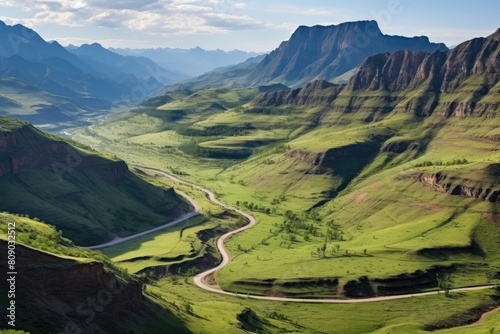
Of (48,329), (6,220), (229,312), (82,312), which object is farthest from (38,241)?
(229,312)

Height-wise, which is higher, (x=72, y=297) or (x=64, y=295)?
(x=64, y=295)

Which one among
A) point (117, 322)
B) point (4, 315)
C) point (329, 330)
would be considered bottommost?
point (329, 330)

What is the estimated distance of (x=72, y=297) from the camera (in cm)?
12744

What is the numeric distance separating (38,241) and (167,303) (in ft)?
143

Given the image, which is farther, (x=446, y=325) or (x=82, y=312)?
(x=446, y=325)

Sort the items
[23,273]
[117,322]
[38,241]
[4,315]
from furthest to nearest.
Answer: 1. [38,241]
2. [117,322]
3. [23,273]
4. [4,315]

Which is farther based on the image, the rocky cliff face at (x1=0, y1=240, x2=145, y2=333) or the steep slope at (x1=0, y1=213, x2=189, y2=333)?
the steep slope at (x1=0, y1=213, x2=189, y2=333)

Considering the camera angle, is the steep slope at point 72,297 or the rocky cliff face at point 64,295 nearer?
the rocky cliff face at point 64,295

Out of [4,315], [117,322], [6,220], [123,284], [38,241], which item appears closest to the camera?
[4,315]

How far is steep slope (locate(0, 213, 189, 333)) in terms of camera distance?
380 feet

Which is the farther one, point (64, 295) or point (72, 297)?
point (72, 297)

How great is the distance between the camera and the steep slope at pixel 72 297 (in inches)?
4557

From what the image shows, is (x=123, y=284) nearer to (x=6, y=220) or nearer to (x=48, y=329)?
(x=48, y=329)

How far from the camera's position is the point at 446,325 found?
19912 cm
